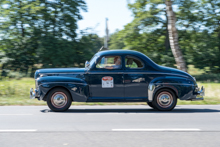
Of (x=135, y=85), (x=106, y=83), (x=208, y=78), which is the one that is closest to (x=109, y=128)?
(x=106, y=83)

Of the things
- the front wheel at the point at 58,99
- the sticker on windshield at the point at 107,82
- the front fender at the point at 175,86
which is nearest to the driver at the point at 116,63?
the sticker on windshield at the point at 107,82

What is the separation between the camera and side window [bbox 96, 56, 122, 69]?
9438 mm

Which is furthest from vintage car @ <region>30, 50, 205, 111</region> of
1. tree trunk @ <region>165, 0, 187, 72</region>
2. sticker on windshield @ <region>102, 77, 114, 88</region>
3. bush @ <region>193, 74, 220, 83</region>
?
bush @ <region>193, 74, 220, 83</region>

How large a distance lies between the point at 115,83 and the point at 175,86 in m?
1.82

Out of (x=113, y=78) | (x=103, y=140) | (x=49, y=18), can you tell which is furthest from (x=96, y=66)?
(x=49, y=18)

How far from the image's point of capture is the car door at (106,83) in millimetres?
9305

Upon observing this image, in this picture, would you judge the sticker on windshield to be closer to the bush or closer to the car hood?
the car hood

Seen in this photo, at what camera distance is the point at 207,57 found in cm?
2759

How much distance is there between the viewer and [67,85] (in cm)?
923

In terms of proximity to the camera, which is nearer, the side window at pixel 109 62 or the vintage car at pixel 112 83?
the vintage car at pixel 112 83

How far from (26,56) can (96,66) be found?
17.0m

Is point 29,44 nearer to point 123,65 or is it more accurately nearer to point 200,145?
point 123,65

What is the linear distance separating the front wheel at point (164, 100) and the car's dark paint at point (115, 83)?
167mm

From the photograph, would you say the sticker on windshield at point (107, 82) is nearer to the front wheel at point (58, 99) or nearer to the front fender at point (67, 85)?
the front fender at point (67, 85)
